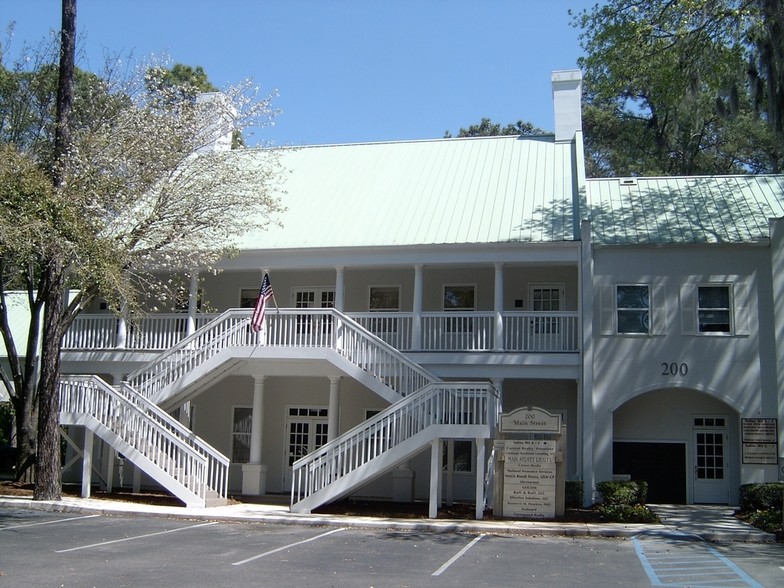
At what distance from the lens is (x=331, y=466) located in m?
18.9

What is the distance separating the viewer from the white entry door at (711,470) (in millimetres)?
22312

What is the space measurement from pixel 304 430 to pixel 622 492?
9523 mm

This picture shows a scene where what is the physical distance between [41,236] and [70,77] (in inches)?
174

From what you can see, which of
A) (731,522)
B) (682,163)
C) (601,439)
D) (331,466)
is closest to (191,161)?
(331,466)

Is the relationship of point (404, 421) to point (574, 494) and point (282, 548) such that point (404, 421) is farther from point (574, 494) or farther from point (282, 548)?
point (282, 548)

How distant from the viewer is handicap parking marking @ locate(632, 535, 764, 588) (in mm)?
11803

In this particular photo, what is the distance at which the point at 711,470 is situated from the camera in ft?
73.4

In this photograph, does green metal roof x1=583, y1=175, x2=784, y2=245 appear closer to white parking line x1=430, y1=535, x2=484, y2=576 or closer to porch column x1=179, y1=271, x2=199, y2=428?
white parking line x1=430, y1=535, x2=484, y2=576

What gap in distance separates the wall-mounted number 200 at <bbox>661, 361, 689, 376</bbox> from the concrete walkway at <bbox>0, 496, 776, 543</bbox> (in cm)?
324

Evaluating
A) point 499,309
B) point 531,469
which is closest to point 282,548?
point 531,469

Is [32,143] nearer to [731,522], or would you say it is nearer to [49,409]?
[49,409]

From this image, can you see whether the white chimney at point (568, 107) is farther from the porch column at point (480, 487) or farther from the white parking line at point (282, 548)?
the white parking line at point (282, 548)

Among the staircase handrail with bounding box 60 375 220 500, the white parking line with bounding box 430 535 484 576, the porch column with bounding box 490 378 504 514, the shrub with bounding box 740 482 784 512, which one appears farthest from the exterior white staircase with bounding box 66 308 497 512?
the shrub with bounding box 740 482 784 512

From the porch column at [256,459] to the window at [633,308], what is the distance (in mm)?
9120
